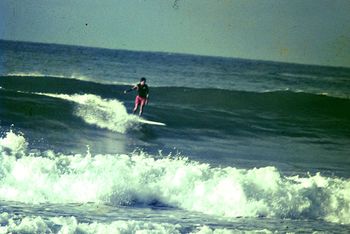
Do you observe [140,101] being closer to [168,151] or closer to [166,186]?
[168,151]

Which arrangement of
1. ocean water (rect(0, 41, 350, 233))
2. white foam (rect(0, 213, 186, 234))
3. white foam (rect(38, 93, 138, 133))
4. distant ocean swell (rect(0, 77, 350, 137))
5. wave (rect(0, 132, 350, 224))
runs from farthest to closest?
white foam (rect(38, 93, 138, 133)) < distant ocean swell (rect(0, 77, 350, 137)) < wave (rect(0, 132, 350, 224)) < ocean water (rect(0, 41, 350, 233)) < white foam (rect(0, 213, 186, 234))

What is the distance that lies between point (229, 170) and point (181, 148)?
0.39 m

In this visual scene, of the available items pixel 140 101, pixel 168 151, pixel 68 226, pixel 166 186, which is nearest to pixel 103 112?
pixel 140 101

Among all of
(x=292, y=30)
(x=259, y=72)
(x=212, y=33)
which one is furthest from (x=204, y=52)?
(x=259, y=72)

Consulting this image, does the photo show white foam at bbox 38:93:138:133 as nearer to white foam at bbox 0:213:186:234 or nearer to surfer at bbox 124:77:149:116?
surfer at bbox 124:77:149:116

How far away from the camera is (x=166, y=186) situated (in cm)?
438

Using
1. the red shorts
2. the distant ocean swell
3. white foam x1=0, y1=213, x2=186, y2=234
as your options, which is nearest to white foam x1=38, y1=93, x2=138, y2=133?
the distant ocean swell

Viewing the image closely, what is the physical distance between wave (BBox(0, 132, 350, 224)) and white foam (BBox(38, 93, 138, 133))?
18.3 inches

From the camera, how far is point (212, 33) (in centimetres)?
458

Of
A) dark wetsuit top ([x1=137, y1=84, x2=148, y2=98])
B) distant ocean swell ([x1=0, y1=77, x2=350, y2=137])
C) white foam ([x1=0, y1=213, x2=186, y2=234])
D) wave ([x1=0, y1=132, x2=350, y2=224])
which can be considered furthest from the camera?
dark wetsuit top ([x1=137, y1=84, x2=148, y2=98])

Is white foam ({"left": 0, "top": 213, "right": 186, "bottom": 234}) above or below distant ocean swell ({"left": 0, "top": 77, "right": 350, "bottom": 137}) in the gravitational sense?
below

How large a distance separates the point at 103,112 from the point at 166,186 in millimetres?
937

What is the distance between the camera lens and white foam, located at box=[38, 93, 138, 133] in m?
4.96

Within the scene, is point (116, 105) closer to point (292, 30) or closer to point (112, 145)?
point (112, 145)
